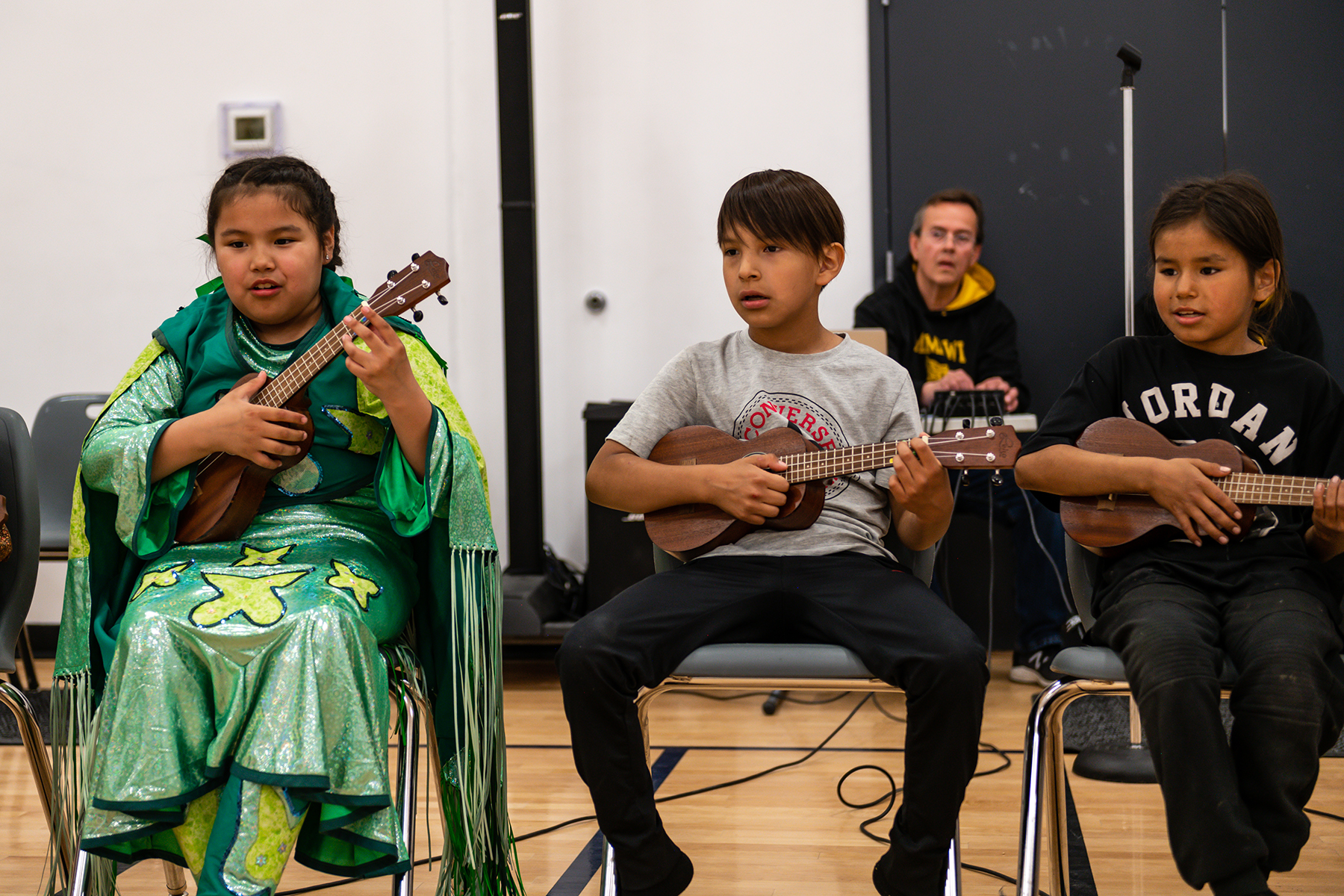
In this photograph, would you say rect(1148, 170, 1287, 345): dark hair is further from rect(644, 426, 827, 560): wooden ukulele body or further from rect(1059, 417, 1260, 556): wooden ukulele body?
rect(644, 426, 827, 560): wooden ukulele body

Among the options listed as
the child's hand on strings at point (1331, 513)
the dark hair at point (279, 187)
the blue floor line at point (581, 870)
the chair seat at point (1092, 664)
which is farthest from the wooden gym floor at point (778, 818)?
the dark hair at point (279, 187)

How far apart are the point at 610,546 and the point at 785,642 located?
1714 mm

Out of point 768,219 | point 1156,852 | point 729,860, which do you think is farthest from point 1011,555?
point 768,219

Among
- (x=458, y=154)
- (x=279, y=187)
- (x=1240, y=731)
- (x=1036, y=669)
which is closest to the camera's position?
(x=1240, y=731)

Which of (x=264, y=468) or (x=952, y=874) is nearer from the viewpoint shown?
(x=952, y=874)

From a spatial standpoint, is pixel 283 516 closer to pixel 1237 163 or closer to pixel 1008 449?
pixel 1008 449

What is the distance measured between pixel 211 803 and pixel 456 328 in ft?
7.74

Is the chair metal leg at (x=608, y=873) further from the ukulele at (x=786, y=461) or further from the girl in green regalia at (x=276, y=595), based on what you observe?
the ukulele at (x=786, y=461)

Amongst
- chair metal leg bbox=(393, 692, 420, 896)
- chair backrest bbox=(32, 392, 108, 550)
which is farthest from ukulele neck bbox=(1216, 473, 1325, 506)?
chair backrest bbox=(32, 392, 108, 550)

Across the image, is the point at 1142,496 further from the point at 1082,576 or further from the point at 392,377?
the point at 392,377

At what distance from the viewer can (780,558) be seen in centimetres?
163

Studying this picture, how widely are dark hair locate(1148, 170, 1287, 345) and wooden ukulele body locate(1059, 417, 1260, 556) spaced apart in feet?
0.92

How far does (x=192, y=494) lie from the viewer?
157 centimetres

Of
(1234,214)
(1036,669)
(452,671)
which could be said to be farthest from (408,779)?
(1036,669)
